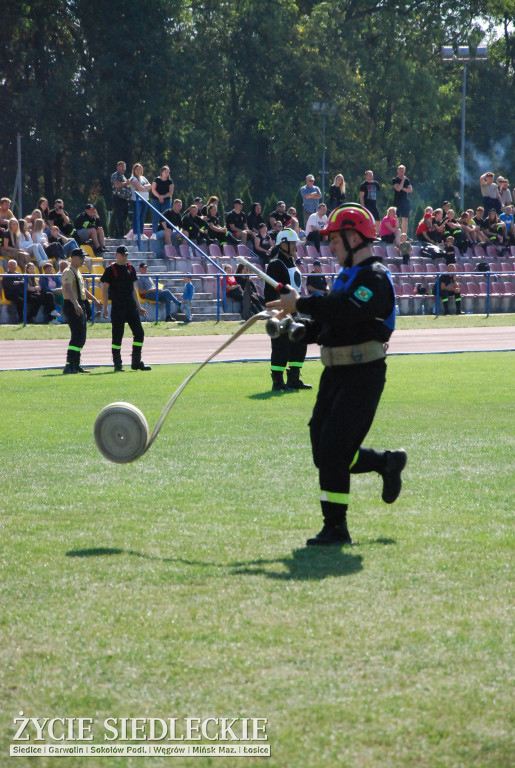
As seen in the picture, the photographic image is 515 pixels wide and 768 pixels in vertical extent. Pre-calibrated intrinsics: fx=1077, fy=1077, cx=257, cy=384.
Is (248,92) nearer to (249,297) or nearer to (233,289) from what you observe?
(233,289)

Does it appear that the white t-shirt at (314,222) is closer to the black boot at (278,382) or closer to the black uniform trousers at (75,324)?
the black uniform trousers at (75,324)

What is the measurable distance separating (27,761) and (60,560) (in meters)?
2.39

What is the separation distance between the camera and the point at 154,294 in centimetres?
2525

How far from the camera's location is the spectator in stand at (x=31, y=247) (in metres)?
23.8

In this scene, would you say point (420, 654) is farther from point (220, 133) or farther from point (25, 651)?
point (220, 133)

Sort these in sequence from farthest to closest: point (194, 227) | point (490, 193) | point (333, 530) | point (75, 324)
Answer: point (490, 193) < point (194, 227) < point (75, 324) < point (333, 530)

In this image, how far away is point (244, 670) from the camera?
416cm

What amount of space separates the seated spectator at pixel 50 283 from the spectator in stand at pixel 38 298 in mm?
91

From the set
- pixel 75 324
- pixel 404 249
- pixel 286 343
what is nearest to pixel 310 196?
pixel 404 249

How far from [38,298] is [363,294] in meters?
18.2

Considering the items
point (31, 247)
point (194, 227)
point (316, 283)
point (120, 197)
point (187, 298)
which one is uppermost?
point (120, 197)

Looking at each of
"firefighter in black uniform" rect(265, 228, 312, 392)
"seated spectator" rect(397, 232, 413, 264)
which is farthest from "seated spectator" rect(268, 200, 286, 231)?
"firefighter in black uniform" rect(265, 228, 312, 392)

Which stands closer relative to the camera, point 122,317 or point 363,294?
point 363,294

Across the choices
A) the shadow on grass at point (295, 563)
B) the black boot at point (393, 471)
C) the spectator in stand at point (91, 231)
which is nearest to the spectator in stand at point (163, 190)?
the spectator in stand at point (91, 231)
